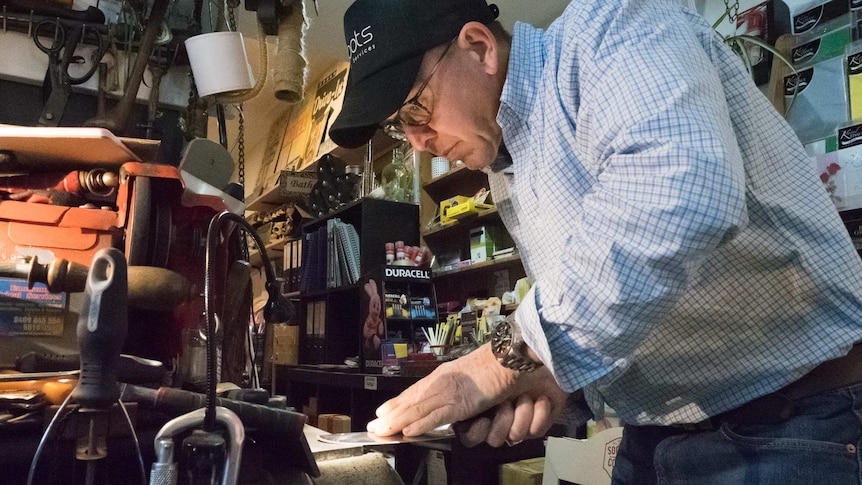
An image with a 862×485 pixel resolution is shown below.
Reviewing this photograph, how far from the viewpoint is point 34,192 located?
4.22 feet

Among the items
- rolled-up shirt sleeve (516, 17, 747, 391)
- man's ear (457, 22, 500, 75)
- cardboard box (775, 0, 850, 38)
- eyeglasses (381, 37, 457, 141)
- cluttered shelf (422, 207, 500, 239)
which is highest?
cardboard box (775, 0, 850, 38)

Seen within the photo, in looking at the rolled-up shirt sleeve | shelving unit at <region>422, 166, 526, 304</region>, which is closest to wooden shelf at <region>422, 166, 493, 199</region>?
shelving unit at <region>422, 166, 526, 304</region>

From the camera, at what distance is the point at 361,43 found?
98cm


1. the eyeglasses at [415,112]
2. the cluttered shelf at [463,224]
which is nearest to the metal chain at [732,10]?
the cluttered shelf at [463,224]

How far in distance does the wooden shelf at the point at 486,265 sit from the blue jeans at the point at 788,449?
1842 mm

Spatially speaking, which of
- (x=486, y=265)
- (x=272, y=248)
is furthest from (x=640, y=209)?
(x=272, y=248)

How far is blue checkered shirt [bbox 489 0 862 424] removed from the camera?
559 mm

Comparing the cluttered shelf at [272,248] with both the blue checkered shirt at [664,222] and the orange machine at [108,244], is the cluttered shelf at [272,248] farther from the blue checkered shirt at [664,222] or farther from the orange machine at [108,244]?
the blue checkered shirt at [664,222]

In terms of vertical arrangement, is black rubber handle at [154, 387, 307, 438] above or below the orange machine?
below

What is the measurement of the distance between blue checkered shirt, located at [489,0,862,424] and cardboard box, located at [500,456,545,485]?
1302mm

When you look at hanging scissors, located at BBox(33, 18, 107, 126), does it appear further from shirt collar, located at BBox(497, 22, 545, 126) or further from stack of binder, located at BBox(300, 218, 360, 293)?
stack of binder, located at BBox(300, 218, 360, 293)

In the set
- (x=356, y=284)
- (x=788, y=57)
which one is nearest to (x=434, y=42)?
(x=788, y=57)

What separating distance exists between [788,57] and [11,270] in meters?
2.10

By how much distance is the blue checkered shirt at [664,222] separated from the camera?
56 centimetres
